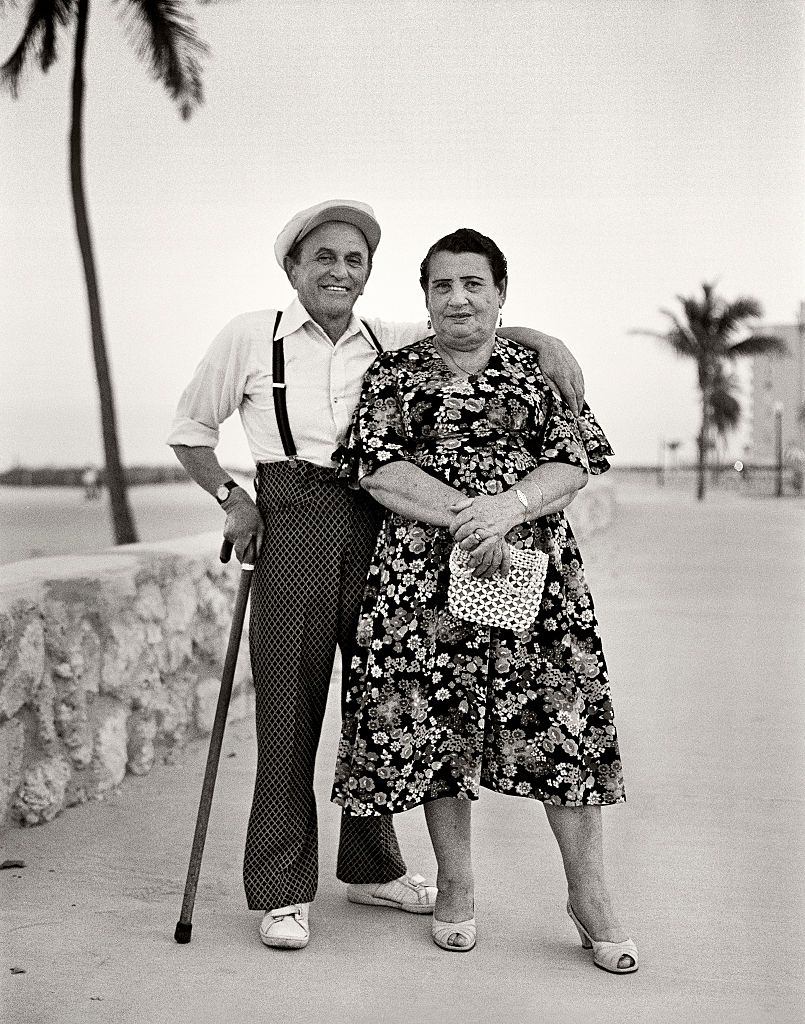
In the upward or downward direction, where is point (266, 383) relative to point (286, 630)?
upward

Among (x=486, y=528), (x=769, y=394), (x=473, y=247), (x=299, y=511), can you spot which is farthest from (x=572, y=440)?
(x=769, y=394)

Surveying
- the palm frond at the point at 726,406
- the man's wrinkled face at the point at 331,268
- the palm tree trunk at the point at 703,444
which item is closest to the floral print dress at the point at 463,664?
the man's wrinkled face at the point at 331,268

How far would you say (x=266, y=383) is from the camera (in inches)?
110

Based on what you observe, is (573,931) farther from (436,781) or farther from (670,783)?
(670,783)

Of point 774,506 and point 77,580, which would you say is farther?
point 774,506

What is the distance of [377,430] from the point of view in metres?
2.64

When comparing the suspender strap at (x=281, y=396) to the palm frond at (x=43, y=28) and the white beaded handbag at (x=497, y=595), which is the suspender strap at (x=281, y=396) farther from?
the palm frond at (x=43, y=28)

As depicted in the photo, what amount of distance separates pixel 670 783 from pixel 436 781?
1.82 m

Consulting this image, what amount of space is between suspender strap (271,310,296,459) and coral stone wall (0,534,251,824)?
3.52 ft

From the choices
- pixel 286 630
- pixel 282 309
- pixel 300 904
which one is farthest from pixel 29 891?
pixel 282 309

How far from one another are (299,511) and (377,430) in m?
0.29

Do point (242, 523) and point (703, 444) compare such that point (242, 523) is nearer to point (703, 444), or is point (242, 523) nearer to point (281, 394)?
point (281, 394)

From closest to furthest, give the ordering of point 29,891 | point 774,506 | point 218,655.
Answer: point 29,891
point 218,655
point 774,506

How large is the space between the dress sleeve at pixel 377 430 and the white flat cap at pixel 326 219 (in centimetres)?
33
